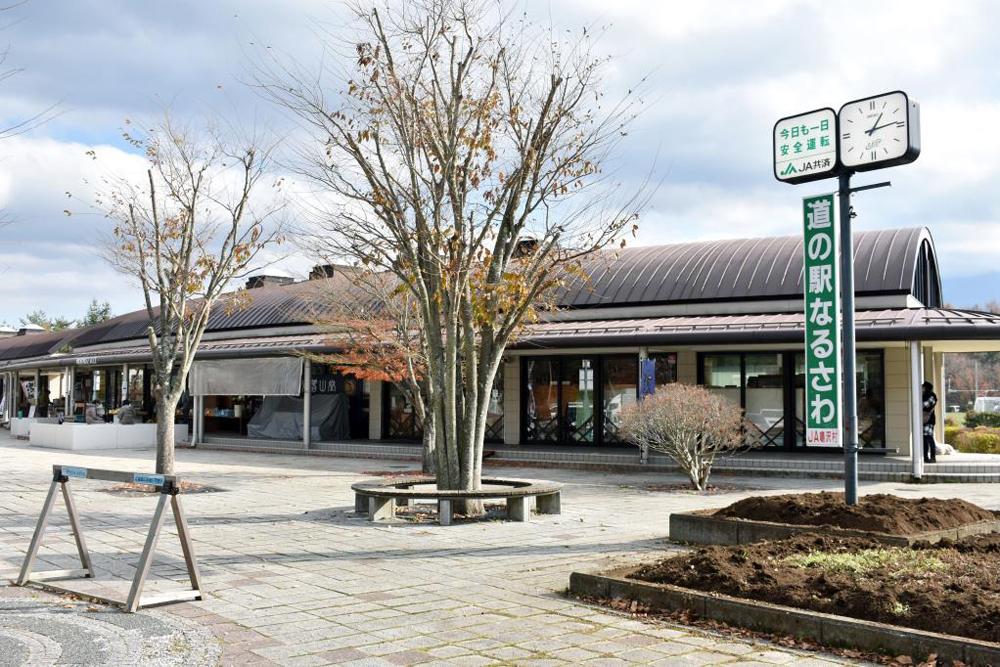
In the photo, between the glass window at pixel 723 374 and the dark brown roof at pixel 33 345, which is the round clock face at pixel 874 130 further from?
the dark brown roof at pixel 33 345

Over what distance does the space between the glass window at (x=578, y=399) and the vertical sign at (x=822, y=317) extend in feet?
43.0

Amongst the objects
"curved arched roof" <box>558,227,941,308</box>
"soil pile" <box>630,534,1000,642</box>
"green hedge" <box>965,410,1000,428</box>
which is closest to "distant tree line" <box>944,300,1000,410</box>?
"green hedge" <box>965,410,1000,428</box>

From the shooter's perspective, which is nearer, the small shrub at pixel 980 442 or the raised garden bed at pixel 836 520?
the raised garden bed at pixel 836 520

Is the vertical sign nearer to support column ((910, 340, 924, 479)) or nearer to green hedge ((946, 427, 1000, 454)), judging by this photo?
support column ((910, 340, 924, 479))

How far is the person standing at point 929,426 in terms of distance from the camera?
18756 mm

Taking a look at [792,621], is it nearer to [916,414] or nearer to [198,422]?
[916,414]

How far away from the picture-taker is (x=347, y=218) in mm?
12336

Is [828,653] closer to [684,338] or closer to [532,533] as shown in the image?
[532,533]

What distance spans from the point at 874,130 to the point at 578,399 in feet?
46.2

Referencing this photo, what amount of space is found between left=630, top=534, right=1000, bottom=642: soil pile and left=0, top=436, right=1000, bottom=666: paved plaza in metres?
0.59

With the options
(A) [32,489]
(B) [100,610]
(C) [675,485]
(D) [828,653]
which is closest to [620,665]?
(D) [828,653]

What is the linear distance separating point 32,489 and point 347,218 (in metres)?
7.53

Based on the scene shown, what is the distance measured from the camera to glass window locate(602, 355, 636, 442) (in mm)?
22328

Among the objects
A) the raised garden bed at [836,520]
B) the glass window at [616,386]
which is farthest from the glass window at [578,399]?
the raised garden bed at [836,520]
